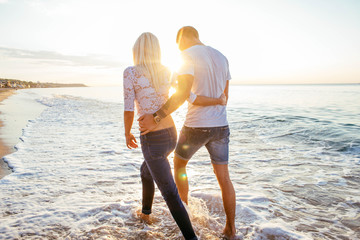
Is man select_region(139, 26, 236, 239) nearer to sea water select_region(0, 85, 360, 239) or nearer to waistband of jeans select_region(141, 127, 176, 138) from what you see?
waistband of jeans select_region(141, 127, 176, 138)

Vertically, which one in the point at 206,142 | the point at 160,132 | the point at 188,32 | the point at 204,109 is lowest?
the point at 206,142

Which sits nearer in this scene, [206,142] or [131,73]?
[131,73]

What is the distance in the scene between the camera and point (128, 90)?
6.97ft

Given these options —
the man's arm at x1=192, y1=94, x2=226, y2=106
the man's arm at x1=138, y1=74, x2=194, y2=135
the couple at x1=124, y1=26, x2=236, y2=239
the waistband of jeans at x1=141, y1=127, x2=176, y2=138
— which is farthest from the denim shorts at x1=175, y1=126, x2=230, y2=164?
the man's arm at x1=138, y1=74, x2=194, y2=135

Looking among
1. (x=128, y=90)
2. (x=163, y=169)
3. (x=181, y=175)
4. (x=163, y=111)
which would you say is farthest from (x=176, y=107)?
(x=181, y=175)

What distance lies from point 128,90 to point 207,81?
0.85 metres

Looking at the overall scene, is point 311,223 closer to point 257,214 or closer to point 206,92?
point 257,214

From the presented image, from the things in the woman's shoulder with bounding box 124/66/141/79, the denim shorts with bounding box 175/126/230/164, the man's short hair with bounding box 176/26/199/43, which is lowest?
the denim shorts with bounding box 175/126/230/164

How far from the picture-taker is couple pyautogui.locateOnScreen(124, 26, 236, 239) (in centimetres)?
214

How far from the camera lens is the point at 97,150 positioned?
684cm

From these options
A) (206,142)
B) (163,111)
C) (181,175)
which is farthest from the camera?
(181,175)

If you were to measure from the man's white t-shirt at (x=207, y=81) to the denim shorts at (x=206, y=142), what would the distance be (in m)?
0.07

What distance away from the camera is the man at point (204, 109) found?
7.76ft

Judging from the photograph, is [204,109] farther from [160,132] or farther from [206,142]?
[160,132]
